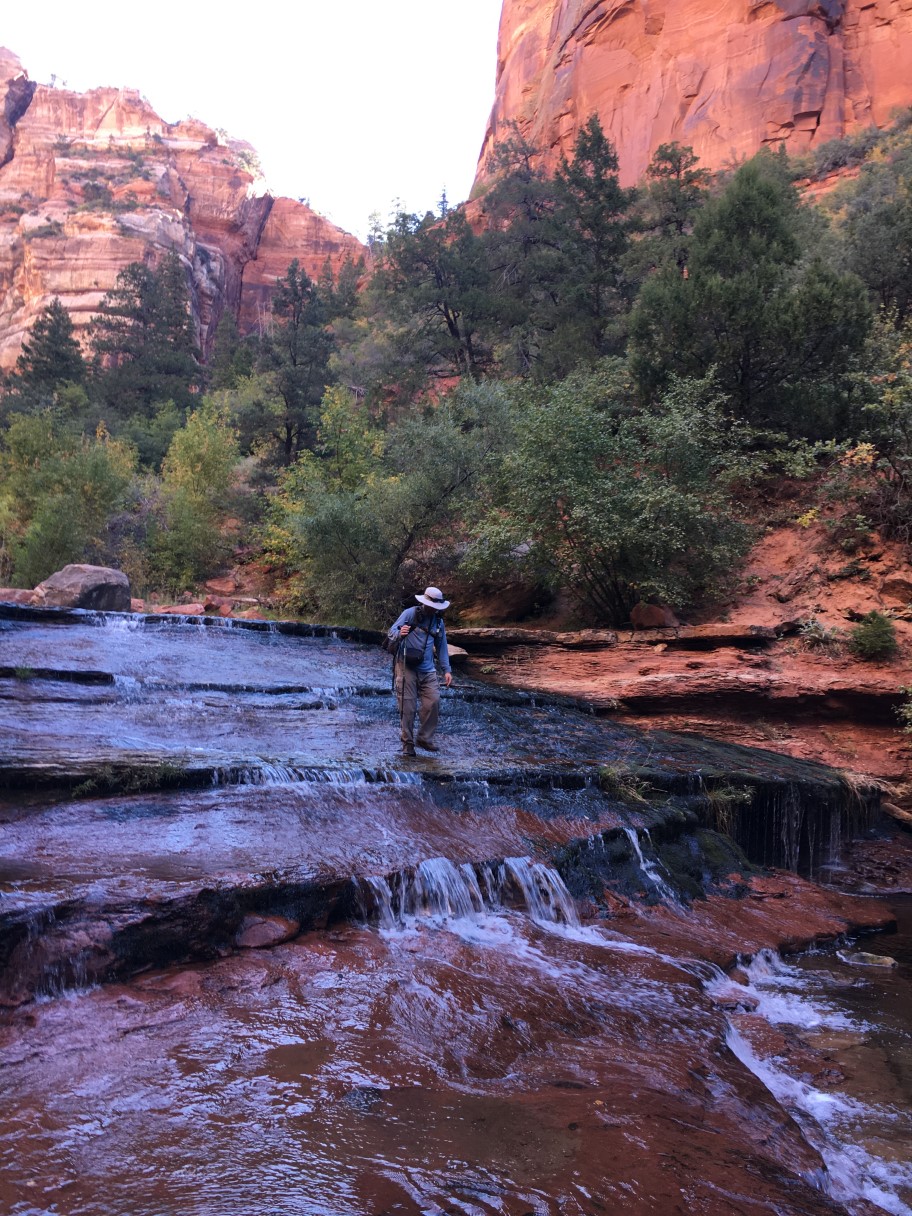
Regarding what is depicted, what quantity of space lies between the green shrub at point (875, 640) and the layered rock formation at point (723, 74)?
33.7m

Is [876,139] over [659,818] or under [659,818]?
over

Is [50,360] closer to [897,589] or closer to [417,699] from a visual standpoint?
[417,699]

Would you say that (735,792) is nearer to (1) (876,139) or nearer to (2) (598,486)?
(2) (598,486)

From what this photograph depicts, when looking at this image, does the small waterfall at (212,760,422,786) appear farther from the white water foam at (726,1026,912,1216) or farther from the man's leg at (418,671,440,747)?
the white water foam at (726,1026,912,1216)

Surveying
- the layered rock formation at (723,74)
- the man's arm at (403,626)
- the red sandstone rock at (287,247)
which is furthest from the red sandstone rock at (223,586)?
the red sandstone rock at (287,247)

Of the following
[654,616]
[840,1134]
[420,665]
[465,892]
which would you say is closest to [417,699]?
[420,665]

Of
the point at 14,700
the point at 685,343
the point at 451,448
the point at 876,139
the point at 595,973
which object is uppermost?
the point at 876,139

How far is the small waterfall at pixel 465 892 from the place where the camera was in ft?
18.0

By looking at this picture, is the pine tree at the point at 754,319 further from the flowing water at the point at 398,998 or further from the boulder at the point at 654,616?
the flowing water at the point at 398,998

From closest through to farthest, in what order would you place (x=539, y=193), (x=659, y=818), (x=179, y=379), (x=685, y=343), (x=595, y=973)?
A: 1. (x=595, y=973)
2. (x=659, y=818)
3. (x=685, y=343)
4. (x=539, y=193)
5. (x=179, y=379)

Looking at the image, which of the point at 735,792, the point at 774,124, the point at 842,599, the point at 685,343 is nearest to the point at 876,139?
the point at 774,124

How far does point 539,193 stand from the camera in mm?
30547

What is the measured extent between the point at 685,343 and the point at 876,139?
30.1 m

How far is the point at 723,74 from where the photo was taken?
4528 cm
